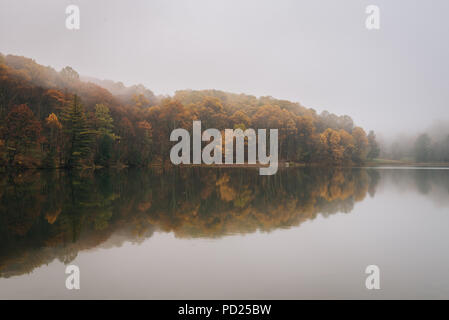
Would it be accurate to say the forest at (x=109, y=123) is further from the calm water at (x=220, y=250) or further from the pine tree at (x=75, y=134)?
the calm water at (x=220, y=250)

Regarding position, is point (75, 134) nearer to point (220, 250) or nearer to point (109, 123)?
point (109, 123)

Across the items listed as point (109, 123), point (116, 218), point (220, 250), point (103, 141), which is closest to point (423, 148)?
point (109, 123)

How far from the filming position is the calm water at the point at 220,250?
557 centimetres

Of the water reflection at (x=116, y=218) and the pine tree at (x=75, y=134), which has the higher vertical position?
the pine tree at (x=75, y=134)

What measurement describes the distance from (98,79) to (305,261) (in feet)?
347

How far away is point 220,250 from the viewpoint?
773cm

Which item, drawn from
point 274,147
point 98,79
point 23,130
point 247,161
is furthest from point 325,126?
point 23,130

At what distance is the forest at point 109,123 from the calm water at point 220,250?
30097 mm

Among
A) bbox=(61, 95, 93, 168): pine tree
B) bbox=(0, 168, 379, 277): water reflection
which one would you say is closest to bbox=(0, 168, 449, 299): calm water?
bbox=(0, 168, 379, 277): water reflection

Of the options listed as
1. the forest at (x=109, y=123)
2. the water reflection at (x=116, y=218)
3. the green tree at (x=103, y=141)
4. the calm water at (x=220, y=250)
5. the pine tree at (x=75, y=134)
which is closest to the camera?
the calm water at (x=220, y=250)

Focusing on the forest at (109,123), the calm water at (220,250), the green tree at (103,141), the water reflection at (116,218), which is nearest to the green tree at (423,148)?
the forest at (109,123)

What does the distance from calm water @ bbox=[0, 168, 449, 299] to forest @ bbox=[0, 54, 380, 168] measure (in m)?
30.1

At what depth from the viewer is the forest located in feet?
132

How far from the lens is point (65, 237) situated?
860 centimetres
